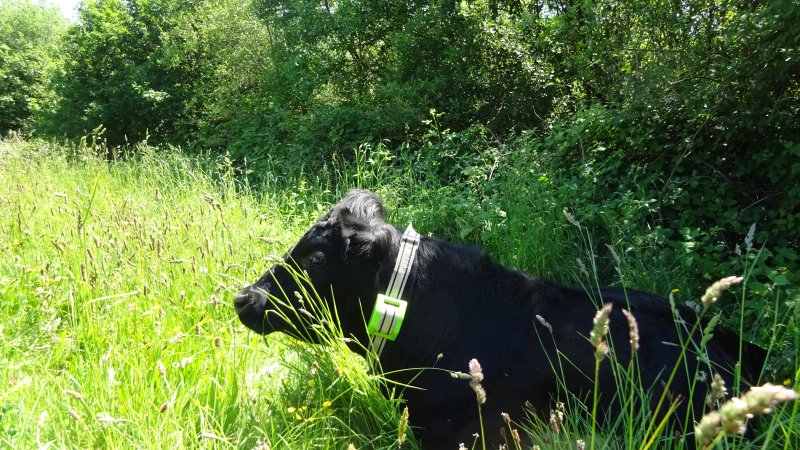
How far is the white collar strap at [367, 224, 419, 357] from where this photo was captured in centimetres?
205

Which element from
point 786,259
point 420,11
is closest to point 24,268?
point 786,259

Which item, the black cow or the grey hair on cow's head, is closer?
the black cow

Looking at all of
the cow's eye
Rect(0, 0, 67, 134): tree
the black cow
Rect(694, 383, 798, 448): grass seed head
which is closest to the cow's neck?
the black cow

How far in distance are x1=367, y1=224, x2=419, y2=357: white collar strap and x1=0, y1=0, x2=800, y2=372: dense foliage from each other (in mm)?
1173

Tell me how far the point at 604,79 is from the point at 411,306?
172 inches

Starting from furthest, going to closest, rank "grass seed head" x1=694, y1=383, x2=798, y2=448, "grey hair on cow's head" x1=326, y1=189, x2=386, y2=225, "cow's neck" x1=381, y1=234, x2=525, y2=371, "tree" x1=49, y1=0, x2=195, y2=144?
"tree" x1=49, y1=0, x2=195, y2=144 < "grey hair on cow's head" x1=326, y1=189, x2=386, y2=225 < "cow's neck" x1=381, y1=234, x2=525, y2=371 < "grass seed head" x1=694, y1=383, x2=798, y2=448

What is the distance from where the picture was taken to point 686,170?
4445mm

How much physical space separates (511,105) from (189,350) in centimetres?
564

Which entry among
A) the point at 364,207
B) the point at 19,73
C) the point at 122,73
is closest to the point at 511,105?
the point at 364,207

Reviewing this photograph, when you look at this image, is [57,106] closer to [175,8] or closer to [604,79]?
[175,8]

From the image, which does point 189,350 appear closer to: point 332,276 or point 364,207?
point 332,276

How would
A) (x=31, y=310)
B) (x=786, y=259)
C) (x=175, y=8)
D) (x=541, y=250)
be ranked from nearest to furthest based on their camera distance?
(x=31, y=310) → (x=786, y=259) → (x=541, y=250) → (x=175, y=8)

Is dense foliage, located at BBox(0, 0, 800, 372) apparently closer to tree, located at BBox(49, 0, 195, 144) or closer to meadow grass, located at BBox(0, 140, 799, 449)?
tree, located at BBox(49, 0, 195, 144)

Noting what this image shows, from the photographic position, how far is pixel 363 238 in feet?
7.58
